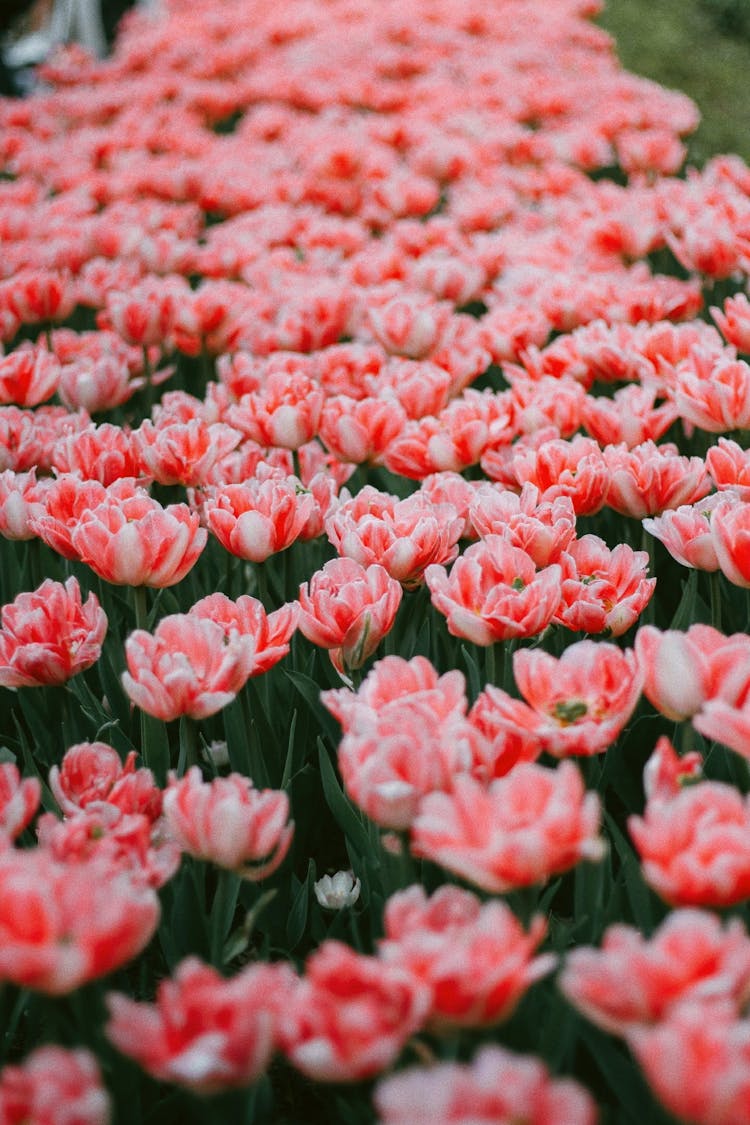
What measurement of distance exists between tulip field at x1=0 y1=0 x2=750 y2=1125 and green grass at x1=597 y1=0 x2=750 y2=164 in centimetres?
442

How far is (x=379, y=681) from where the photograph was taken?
1.21 m

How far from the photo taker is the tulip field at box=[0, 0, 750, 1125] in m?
0.90

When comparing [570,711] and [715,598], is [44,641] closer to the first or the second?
[570,711]

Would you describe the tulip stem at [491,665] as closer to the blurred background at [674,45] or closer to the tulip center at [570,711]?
the tulip center at [570,711]

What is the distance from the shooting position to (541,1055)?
1.08 meters

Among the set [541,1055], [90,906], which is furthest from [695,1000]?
[90,906]

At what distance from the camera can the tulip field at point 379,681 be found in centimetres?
90

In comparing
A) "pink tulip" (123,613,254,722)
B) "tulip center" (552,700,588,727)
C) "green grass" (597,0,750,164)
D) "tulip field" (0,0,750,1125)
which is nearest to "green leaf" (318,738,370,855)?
"tulip field" (0,0,750,1125)

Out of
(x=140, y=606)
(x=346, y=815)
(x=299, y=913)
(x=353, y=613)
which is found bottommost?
(x=299, y=913)

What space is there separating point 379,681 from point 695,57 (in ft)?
32.1

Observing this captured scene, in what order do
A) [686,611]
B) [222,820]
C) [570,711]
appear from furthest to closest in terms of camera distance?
[686,611]
[570,711]
[222,820]

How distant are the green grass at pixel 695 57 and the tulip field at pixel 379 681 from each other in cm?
442

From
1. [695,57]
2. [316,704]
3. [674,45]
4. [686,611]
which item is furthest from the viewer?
[674,45]

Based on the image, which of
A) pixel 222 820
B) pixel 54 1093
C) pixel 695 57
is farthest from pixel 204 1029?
pixel 695 57
